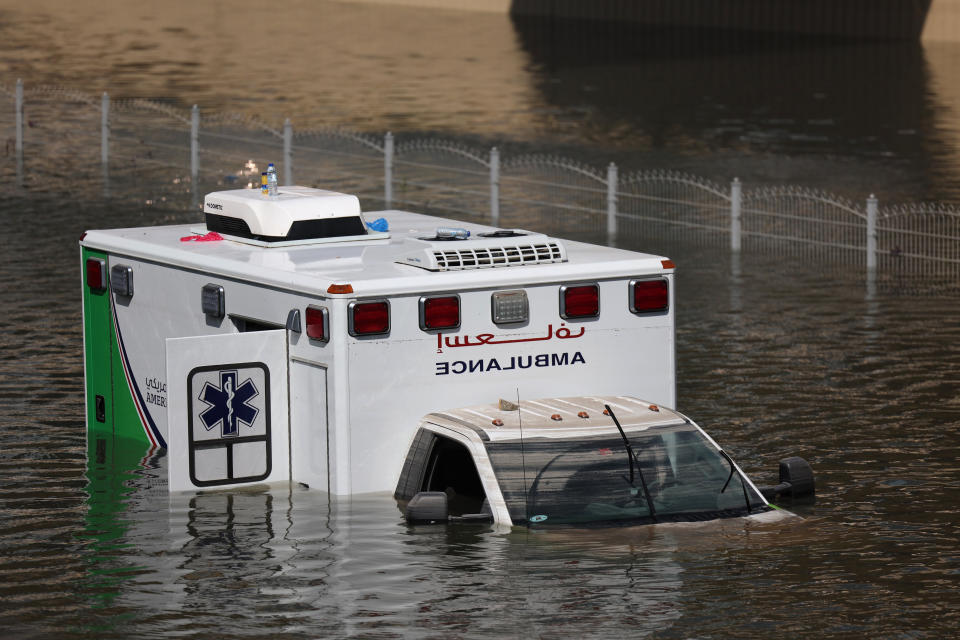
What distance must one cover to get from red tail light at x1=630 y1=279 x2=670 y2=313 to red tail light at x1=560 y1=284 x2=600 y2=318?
27 centimetres

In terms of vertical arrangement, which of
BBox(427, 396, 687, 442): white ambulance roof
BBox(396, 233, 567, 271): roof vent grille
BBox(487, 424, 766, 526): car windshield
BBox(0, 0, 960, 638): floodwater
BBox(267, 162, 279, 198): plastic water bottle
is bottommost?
BBox(0, 0, 960, 638): floodwater

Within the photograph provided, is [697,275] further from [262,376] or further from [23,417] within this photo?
[262,376]

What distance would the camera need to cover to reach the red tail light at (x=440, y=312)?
12.3 meters

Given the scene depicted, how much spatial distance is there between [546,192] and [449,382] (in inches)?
741

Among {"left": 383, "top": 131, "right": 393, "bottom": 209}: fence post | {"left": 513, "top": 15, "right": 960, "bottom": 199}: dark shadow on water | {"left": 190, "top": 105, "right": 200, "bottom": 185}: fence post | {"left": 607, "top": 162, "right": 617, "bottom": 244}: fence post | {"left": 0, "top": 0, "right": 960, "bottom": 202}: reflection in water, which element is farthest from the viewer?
{"left": 0, "top": 0, "right": 960, "bottom": 202}: reflection in water

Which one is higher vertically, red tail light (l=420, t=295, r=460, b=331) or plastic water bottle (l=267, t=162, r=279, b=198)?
plastic water bottle (l=267, t=162, r=279, b=198)

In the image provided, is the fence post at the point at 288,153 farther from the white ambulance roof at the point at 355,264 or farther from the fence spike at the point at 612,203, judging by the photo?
the white ambulance roof at the point at 355,264

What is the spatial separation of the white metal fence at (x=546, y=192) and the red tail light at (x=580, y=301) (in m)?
12.1

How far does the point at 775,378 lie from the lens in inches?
705

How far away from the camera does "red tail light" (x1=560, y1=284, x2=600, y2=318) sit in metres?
12.7

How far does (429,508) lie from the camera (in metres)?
11.8

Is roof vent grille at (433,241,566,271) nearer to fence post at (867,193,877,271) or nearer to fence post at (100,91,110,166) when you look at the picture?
fence post at (867,193,877,271)

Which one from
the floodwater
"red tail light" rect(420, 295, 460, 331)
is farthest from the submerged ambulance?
the floodwater

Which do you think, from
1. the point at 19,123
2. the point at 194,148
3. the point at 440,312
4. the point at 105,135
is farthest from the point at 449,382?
the point at 19,123
